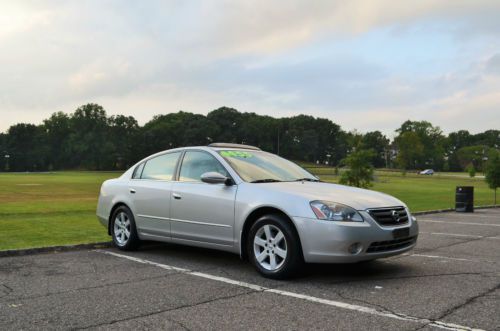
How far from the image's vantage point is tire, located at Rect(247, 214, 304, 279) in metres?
5.54

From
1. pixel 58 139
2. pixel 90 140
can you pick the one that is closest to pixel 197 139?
pixel 90 140

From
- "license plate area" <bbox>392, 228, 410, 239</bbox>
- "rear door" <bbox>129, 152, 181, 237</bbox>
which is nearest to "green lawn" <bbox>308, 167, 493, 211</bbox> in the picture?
"rear door" <bbox>129, 152, 181, 237</bbox>

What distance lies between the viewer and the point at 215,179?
6.21 m

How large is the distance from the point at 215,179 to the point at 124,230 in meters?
2.40

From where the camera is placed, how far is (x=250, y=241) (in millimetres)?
5938

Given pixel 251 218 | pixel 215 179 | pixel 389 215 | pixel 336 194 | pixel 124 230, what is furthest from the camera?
pixel 124 230

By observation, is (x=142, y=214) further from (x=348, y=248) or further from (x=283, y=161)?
(x=348, y=248)

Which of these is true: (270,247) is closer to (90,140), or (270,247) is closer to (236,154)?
(236,154)

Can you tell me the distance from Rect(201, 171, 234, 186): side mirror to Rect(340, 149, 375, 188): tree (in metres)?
16.1

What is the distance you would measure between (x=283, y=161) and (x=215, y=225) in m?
1.67

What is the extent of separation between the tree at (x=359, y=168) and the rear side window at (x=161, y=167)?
15.1m

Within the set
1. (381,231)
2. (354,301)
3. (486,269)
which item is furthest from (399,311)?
(486,269)

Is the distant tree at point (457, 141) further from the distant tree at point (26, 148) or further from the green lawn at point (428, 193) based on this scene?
the distant tree at point (26, 148)

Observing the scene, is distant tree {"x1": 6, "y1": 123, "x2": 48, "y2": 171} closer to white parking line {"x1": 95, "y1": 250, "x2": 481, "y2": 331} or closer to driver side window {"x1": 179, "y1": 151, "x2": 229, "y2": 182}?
driver side window {"x1": 179, "y1": 151, "x2": 229, "y2": 182}
